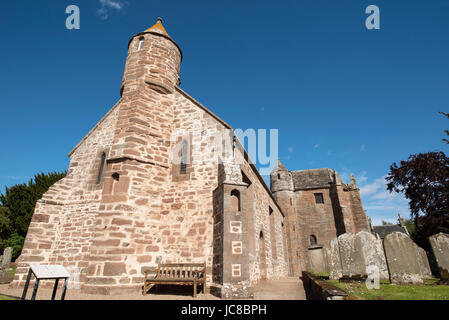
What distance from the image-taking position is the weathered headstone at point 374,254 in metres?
6.98

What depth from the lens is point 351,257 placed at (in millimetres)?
7227

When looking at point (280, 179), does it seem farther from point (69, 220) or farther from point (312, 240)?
point (69, 220)

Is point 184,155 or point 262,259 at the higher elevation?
point 184,155

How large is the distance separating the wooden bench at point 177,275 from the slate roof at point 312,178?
23.2m

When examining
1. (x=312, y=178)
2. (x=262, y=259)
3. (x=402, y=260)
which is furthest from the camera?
(x=312, y=178)

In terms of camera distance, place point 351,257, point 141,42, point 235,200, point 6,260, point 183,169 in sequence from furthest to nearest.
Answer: point 6,260 → point 141,42 → point 183,169 → point 235,200 → point 351,257

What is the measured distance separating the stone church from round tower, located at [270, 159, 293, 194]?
617 inches

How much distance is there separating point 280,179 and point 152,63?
21.3 m

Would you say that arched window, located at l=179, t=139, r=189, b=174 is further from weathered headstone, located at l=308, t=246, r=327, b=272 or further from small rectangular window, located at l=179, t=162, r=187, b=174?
weathered headstone, located at l=308, t=246, r=327, b=272

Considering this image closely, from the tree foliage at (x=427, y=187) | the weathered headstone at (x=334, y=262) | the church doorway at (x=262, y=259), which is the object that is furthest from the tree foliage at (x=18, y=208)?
the tree foliage at (x=427, y=187)

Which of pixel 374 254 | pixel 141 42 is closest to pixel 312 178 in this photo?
pixel 374 254

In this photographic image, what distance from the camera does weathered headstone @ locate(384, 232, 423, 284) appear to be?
243 inches

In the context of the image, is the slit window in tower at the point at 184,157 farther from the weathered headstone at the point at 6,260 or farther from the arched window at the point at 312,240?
the arched window at the point at 312,240

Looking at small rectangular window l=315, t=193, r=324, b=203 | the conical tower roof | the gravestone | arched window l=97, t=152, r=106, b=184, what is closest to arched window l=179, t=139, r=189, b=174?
arched window l=97, t=152, r=106, b=184
